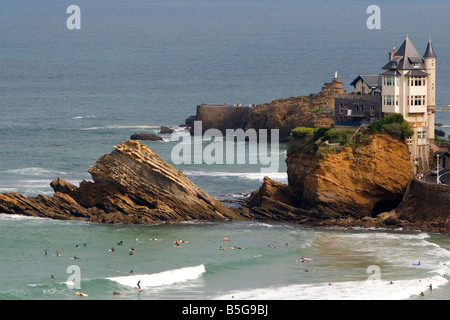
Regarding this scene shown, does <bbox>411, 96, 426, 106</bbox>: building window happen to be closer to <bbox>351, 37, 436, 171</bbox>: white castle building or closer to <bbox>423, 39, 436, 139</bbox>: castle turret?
<bbox>351, 37, 436, 171</bbox>: white castle building

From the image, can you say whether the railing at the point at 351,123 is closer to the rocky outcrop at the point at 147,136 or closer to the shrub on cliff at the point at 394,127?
the shrub on cliff at the point at 394,127

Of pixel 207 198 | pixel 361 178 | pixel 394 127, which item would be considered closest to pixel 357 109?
pixel 394 127

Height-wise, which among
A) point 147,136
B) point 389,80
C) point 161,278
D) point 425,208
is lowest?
point 161,278

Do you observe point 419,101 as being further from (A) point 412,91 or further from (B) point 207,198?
(B) point 207,198

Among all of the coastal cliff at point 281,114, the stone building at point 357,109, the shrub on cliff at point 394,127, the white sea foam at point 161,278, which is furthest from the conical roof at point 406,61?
the coastal cliff at point 281,114

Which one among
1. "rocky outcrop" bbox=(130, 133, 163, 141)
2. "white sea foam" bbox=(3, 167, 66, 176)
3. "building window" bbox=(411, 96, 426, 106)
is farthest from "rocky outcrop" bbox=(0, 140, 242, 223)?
"rocky outcrop" bbox=(130, 133, 163, 141)

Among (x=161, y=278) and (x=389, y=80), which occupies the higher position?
(x=389, y=80)

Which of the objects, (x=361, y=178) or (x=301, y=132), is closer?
(x=361, y=178)
